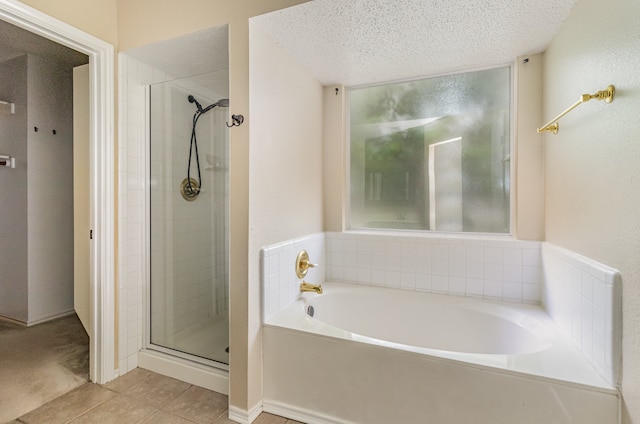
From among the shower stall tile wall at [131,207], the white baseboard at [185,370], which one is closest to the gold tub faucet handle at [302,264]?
the white baseboard at [185,370]

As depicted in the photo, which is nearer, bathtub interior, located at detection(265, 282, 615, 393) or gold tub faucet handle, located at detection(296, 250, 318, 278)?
bathtub interior, located at detection(265, 282, 615, 393)

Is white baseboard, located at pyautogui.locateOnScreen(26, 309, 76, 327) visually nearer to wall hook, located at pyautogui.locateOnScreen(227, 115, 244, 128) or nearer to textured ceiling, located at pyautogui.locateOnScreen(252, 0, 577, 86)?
wall hook, located at pyautogui.locateOnScreen(227, 115, 244, 128)

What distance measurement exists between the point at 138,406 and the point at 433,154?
8.05ft

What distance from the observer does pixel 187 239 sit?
7.53 feet

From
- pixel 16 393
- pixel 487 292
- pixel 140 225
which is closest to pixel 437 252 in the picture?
pixel 487 292

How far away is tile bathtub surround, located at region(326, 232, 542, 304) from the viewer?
1921mm

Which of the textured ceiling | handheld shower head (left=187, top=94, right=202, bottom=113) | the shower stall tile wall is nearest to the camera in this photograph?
the textured ceiling

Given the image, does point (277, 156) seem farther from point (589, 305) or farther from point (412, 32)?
point (589, 305)

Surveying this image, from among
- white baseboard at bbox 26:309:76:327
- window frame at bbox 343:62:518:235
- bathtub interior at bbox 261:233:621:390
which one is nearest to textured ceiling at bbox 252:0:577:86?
window frame at bbox 343:62:518:235

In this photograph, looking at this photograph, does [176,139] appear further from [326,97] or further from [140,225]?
[326,97]

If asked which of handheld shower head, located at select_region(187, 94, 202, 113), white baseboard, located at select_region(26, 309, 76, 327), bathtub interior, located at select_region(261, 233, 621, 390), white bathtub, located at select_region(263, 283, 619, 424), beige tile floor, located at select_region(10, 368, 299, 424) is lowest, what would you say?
beige tile floor, located at select_region(10, 368, 299, 424)

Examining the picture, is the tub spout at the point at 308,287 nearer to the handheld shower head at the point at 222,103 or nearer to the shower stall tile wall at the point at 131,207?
the shower stall tile wall at the point at 131,207

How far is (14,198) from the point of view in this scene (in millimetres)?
2736

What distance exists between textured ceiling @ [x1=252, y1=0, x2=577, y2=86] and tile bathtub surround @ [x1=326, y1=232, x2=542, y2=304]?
3.92 feet
